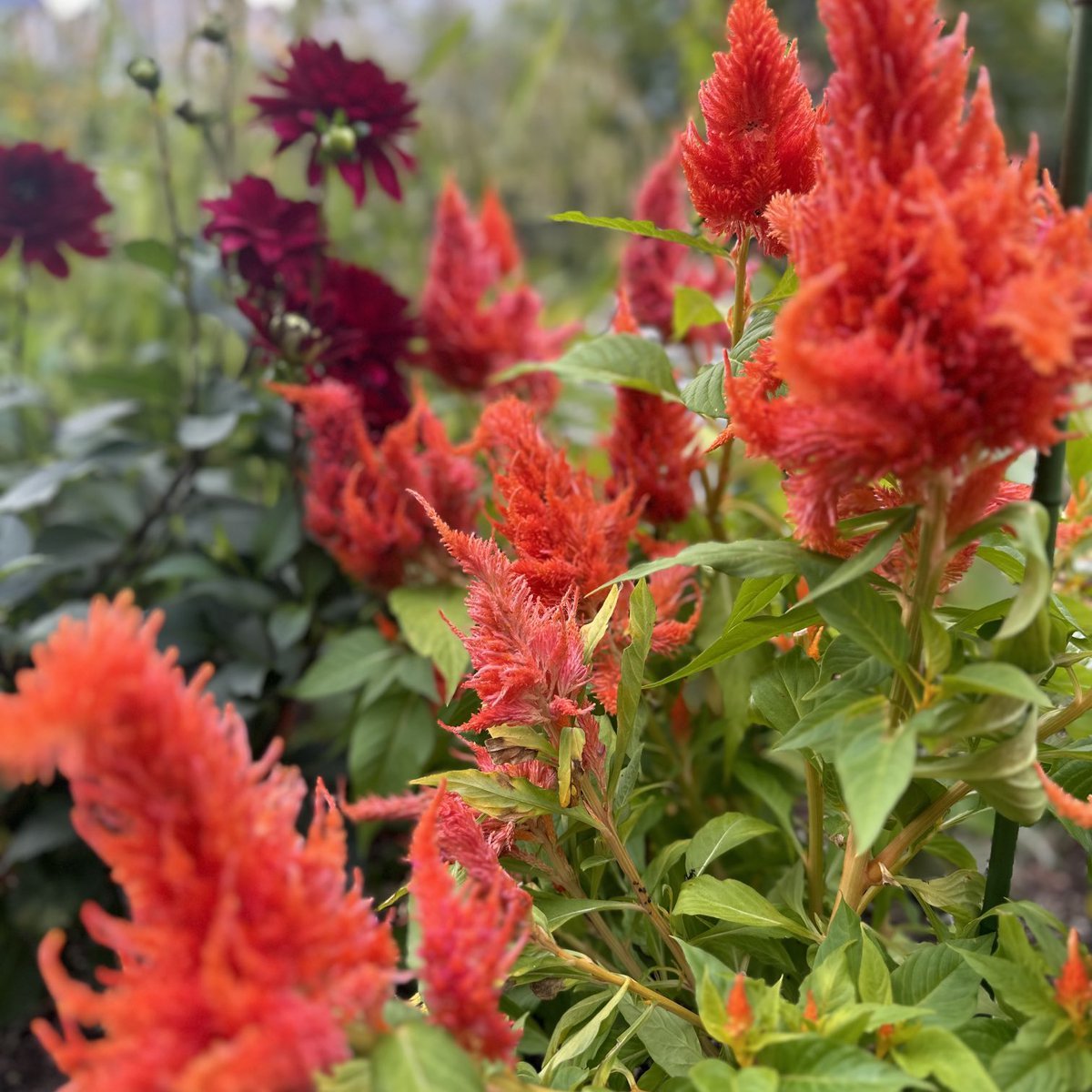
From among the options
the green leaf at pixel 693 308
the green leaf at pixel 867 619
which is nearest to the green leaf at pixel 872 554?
the green leaf at pixel 867 619

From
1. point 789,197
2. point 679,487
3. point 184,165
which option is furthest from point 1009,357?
point 184,165

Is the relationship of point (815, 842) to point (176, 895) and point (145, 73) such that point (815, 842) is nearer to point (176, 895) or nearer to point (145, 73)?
point (176, 895)

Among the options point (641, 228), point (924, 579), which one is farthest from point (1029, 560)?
point (641, 228)

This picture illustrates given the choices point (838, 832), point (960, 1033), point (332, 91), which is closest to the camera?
point (960, 1033)

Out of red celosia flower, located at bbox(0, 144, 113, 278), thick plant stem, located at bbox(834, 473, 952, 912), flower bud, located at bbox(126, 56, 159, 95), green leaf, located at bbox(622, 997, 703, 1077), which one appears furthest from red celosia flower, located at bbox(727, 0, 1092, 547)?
red celosia flower, located at bbox(0, 144, 113, 278)

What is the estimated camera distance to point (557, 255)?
5254 millimetres

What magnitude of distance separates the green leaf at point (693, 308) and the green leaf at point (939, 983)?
0.61m

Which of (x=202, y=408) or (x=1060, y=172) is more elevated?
(x=1060, y=172)

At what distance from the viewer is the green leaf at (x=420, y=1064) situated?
0.38 metres

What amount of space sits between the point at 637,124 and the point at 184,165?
63.9 inches

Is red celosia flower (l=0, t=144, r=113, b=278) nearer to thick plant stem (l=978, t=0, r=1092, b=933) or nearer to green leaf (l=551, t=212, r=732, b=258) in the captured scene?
green leaf (l=551, t=212, r=732, b=258)

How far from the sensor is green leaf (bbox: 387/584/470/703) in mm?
939

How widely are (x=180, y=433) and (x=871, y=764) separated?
1126mm

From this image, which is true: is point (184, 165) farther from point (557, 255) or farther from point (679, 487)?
point (557, 255)
